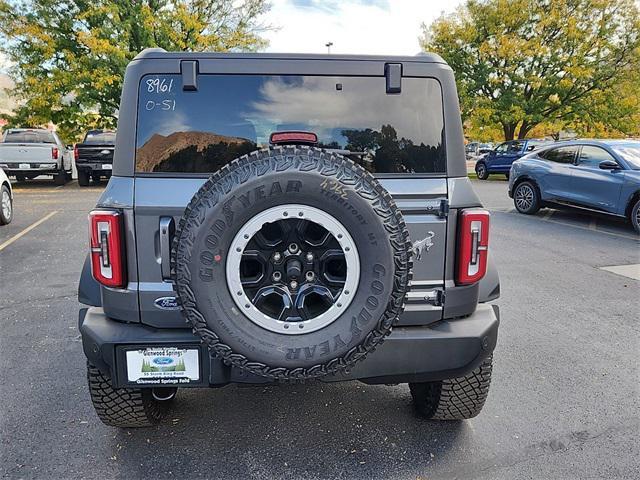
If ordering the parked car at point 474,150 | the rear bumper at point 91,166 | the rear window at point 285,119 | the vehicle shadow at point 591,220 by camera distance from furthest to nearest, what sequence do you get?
the parked car at point 474,150 → the rear bumper at point 91,166 → the vehicle shadow at point 591,220 → the rear window at point 285,119

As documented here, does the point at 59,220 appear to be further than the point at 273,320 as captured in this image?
Yes

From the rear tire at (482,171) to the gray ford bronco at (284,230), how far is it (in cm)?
1923

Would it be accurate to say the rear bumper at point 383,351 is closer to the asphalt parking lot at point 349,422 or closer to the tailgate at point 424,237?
the tailgate at point 424,237

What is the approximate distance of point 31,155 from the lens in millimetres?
14742

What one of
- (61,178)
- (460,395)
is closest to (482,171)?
(61,178)

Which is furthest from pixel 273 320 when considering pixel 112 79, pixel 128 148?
pixel 112 79

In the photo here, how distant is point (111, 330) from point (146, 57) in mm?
1265

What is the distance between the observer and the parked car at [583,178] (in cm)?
888

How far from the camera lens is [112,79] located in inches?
706

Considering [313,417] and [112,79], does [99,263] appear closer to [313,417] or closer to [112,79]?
[313,417]

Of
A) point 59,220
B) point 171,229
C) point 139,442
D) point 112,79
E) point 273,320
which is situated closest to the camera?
point 273,320

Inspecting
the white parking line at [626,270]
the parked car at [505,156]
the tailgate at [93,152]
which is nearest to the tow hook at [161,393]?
the white parking line at [626,270]

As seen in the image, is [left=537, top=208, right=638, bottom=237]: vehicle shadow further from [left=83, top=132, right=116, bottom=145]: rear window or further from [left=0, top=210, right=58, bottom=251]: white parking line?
[left=83, top=132, right=116, bottom=145]: rear window

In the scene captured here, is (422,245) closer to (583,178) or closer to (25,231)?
(25,231)
